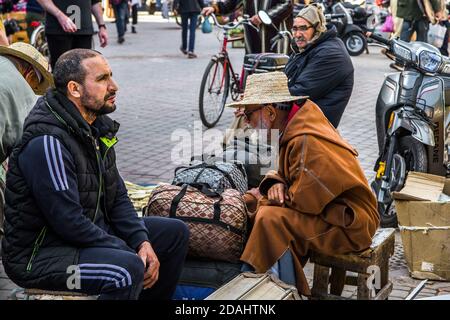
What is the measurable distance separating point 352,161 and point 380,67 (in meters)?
9.90

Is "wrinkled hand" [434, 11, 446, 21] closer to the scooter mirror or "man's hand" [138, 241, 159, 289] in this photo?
the scooter mirror

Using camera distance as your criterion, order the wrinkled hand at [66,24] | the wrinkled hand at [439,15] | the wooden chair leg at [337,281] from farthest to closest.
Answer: the wrinkled hand at [439,15] < the wrinkled hand at [66,24] < the wooden chair leg at [337,281]

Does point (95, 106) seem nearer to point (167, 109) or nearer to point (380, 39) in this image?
point (380, 39)

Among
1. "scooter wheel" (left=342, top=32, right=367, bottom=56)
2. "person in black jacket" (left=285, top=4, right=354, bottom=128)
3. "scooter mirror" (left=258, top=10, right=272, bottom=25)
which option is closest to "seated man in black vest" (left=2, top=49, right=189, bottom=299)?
"person in black jacket" (left=285, top=4, right=354, bottom=128)

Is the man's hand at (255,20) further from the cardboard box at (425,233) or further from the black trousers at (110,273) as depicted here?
the black trousers at (110,273)

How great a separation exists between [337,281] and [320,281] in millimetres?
266

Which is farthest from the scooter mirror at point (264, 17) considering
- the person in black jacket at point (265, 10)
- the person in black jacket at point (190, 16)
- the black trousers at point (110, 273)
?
the person in black jacket at point (190, 16)

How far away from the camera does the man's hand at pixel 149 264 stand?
135 inches

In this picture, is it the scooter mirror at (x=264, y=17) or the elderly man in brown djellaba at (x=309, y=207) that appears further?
the scooter mirror at (x=264, y=17)

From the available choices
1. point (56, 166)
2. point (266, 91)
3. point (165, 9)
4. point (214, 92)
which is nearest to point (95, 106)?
point (56, 166)

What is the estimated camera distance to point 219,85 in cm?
852

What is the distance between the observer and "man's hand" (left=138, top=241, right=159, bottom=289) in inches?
135
